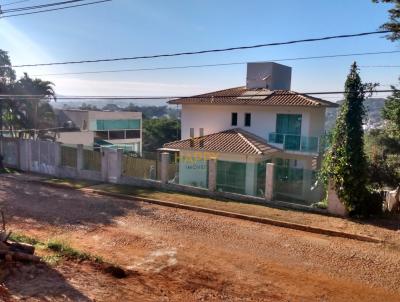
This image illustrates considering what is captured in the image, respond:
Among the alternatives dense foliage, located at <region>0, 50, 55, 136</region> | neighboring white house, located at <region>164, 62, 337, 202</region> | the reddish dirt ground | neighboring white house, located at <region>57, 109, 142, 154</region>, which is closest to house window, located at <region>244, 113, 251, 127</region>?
neighboring white house, located at <region>164, 62, 337, 202</region>

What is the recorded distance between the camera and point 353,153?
1291 centimetres

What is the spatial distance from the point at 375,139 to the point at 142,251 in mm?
20642

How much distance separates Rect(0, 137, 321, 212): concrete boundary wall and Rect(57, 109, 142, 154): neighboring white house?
51.3ft

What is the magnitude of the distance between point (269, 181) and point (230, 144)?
19.4 ft

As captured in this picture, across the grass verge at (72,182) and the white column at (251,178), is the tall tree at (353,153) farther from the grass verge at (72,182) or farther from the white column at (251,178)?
the grass verge at (72,182)

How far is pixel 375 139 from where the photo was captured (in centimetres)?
2525

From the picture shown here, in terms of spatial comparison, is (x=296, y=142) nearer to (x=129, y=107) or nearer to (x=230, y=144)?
(x=230, y=144)

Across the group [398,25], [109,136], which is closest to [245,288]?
[398,25]

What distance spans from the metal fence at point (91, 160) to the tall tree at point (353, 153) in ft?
39.8

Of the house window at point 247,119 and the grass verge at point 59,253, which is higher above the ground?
the house window at point 247,119

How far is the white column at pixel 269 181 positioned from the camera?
1478 cm

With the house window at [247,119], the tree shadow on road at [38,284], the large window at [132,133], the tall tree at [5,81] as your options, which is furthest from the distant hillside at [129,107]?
the tree shadow on road at [38,284]

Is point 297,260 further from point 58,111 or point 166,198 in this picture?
point 58,111

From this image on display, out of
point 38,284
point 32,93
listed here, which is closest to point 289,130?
point 38,284
